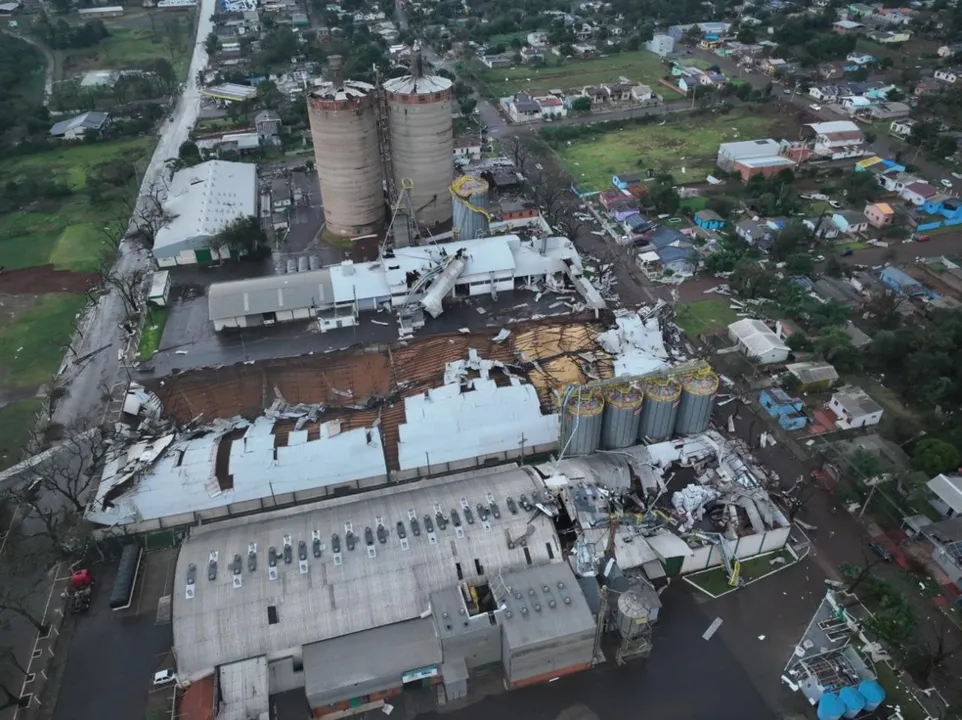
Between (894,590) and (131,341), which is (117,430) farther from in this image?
(894,590)

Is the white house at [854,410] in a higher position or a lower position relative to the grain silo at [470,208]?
lower

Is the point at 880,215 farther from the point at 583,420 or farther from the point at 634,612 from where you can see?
the point at 634,612

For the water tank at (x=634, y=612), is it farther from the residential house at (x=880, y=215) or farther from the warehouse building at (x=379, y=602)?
the residential house at (x=880, y=215)

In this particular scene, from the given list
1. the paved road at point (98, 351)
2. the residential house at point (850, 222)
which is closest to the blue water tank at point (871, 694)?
the residential house at point (850, 222)

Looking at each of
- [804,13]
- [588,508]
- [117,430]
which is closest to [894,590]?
[588,508]

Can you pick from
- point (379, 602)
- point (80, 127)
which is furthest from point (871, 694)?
point (80, 127)
